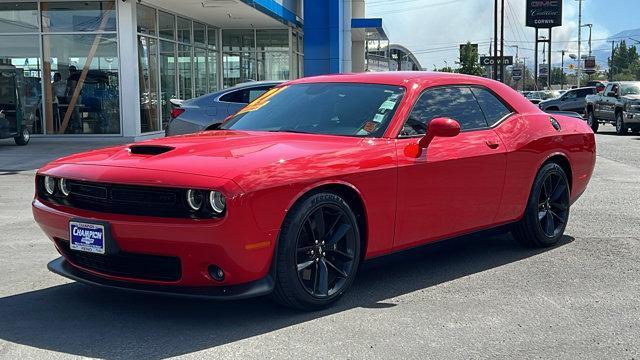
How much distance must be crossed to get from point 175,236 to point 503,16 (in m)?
44.4

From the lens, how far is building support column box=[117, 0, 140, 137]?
17.5 m

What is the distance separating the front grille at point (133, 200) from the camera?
12.8ft

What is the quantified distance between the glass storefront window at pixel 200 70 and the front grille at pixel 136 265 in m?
20.1

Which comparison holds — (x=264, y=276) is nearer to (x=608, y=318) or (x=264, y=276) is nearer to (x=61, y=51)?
(x=608, y=318)

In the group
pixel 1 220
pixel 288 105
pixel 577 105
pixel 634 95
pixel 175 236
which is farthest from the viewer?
pixel 577 105

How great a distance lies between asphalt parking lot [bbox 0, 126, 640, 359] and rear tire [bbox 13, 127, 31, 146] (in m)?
11.0

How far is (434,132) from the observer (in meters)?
4.77

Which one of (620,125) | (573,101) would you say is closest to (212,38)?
(620,125)

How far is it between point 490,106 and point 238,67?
946 inches

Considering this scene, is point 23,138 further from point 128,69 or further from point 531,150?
point 531,150

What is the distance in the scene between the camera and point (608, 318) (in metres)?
4.38

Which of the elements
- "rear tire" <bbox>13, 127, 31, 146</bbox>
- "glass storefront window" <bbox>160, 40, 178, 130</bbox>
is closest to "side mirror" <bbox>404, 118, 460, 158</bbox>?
"rear tire" <bbox>13, 127, 31, 146</bbox>

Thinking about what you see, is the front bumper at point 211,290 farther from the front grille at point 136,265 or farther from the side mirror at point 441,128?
the side mirror at point 441,128

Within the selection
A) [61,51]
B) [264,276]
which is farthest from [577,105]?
[264,276]
